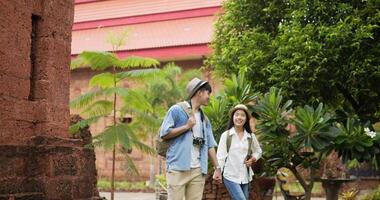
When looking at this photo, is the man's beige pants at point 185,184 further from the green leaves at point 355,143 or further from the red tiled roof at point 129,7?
the red tiled roof at point 129,7

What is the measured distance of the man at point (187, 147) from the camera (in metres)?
5.40

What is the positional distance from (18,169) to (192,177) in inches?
74.3

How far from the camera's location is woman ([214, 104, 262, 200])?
6.30 meters

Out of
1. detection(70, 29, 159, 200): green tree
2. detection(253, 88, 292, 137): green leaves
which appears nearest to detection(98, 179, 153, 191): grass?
detection(70, 29, 159, 200): green tree

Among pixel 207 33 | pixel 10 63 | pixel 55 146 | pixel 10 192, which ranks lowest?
pixel 10 192

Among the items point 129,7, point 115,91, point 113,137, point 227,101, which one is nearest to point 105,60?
point 115,91

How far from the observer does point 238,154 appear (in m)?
6.37

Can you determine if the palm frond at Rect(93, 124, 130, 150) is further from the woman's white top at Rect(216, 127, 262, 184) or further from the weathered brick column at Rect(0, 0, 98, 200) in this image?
the woman's white top at Rect(216, 127, 262, 184)

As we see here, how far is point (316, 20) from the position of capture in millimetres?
10602

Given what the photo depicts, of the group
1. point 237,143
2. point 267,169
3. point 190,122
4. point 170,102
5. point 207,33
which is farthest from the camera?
point 207,33

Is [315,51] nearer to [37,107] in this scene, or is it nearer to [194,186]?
[194,186]

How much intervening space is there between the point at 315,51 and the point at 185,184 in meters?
5.38

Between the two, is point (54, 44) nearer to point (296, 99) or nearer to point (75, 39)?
point (296, 99)

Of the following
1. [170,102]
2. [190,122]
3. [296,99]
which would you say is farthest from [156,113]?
[190,122]
